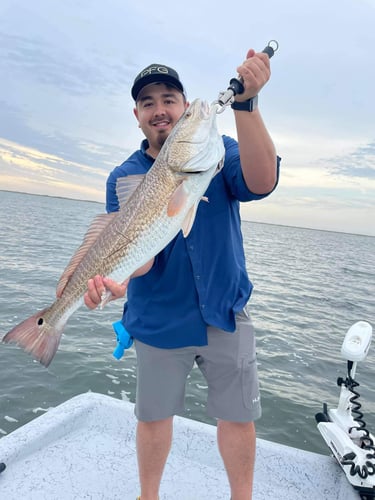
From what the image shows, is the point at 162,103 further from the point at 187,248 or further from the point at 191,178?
the point at 187,248

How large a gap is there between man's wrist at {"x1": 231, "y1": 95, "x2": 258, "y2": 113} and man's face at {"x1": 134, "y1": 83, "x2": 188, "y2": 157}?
0.79 metres

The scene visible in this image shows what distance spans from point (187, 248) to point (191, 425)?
247 centimetres

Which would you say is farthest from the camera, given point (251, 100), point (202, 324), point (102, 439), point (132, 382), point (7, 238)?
point (7, 238)

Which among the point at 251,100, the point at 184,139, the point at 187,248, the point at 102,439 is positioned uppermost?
the point at 251,100

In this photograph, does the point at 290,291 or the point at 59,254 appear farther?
the point at 59,254

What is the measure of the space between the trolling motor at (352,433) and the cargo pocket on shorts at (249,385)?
130cm

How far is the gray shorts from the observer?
9.78 feet

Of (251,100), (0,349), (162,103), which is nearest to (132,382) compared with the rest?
(0,349)

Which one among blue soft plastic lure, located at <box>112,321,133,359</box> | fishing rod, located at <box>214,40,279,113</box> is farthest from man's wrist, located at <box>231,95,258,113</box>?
blue soft plastic lure, located at <box>112,321,133,359</box>

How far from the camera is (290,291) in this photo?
1783cm

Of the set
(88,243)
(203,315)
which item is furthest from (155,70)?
(203,315)

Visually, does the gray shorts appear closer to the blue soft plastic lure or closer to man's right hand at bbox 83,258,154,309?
the blue soft plastic lure

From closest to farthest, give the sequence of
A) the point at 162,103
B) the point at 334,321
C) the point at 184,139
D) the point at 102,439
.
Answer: the point at 184,139, the point at 162,103, the point at 102,439, the point at 334,321

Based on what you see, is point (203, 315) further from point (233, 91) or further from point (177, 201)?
point (233, 91)
